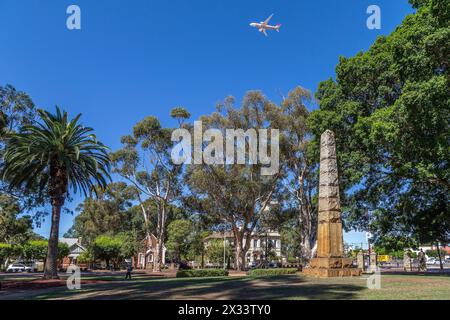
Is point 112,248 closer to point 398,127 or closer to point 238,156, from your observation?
point 238,156

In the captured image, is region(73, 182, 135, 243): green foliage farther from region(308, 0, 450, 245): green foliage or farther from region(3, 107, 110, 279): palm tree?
region(308, 0, 450, 245): green foliage

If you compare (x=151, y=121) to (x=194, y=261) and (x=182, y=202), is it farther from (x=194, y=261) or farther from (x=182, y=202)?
(x=194, y=261)

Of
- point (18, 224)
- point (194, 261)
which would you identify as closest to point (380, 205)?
point (18, 224)

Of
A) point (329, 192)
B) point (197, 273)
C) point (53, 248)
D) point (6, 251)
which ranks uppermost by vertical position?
point (329, 192)

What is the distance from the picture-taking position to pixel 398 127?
69.3ft

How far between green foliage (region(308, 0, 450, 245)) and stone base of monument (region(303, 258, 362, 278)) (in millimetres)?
6799

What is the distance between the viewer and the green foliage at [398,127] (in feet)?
64.9

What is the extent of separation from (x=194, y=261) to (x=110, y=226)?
1726cm

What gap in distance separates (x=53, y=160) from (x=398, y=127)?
22514 mm

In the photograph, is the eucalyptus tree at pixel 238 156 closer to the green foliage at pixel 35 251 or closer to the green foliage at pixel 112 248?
the green foliage at pixel 112 248

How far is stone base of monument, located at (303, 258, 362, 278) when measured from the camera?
62.0ft

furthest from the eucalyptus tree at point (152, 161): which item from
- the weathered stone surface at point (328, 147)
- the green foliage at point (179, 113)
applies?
the weathered stone surface at point (328, 147)

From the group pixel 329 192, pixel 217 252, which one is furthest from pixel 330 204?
pixel 217 252

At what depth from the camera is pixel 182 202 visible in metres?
52.4
